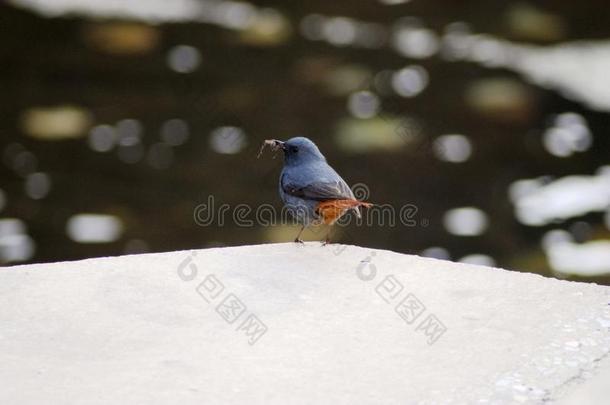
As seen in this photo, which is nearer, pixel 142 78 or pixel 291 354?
pixel 291 354

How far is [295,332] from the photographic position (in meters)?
1.73

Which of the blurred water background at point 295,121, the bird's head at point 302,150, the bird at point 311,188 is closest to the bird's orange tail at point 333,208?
the bird at point 311,188

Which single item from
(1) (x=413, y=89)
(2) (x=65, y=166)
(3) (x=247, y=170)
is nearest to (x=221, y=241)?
(3) (x=247, y=170)

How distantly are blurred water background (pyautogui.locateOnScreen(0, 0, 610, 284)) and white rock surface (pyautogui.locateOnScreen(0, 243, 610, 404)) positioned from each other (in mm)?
1186

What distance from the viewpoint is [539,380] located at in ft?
5.04

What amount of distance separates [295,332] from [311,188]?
54cm

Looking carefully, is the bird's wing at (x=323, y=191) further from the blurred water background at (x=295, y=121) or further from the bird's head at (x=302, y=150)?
the blurred water background at (x=295, y=121)

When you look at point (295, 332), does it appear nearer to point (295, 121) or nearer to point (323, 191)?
point (323, 191)

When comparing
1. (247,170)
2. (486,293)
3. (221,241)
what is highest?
(486,293)

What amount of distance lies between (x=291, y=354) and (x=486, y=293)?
1.64 ft

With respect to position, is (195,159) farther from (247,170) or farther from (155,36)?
(155,36)

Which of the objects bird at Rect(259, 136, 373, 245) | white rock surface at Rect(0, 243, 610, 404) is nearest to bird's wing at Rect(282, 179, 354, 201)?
bird at Rect(259, 136, 373, 245)

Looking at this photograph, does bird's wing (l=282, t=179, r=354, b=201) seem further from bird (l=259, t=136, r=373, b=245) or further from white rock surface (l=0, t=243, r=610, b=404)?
white rock surface (l=0, t=243, r=610, b=404)

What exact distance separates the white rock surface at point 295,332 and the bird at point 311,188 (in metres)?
0.10
